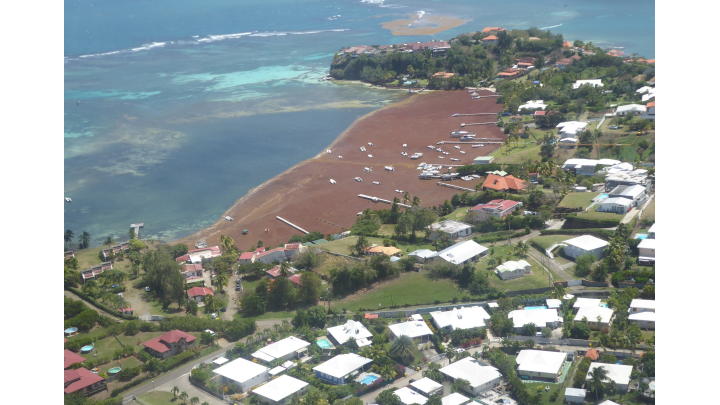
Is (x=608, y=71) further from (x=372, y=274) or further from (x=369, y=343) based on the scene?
(x=369, y=343)

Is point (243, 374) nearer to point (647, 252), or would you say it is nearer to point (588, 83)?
point (647, 252)

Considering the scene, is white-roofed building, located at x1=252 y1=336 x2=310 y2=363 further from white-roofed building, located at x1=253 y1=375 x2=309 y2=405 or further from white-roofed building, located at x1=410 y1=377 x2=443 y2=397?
white-roofed building, located at x1=410 y1=377 x2=443 y2=397

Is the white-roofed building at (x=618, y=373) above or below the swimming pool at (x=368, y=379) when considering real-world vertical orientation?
above

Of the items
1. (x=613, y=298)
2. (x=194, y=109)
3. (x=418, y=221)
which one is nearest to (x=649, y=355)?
(x=613, y=298)

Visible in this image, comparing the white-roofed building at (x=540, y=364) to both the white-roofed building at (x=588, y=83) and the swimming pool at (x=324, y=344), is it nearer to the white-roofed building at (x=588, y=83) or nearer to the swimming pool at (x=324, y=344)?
the swimming pool at (x=324, y=344)

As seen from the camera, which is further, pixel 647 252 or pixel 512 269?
pixel 512 269

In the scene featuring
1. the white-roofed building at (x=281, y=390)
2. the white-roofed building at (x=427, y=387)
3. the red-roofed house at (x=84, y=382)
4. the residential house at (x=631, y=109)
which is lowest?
the red-roofed house at (x=84, y=382)

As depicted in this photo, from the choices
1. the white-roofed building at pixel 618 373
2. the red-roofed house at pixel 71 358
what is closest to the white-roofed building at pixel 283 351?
the red-roofed house at pixel 71 358

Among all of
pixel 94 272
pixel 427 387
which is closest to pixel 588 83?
pixel 427 387
